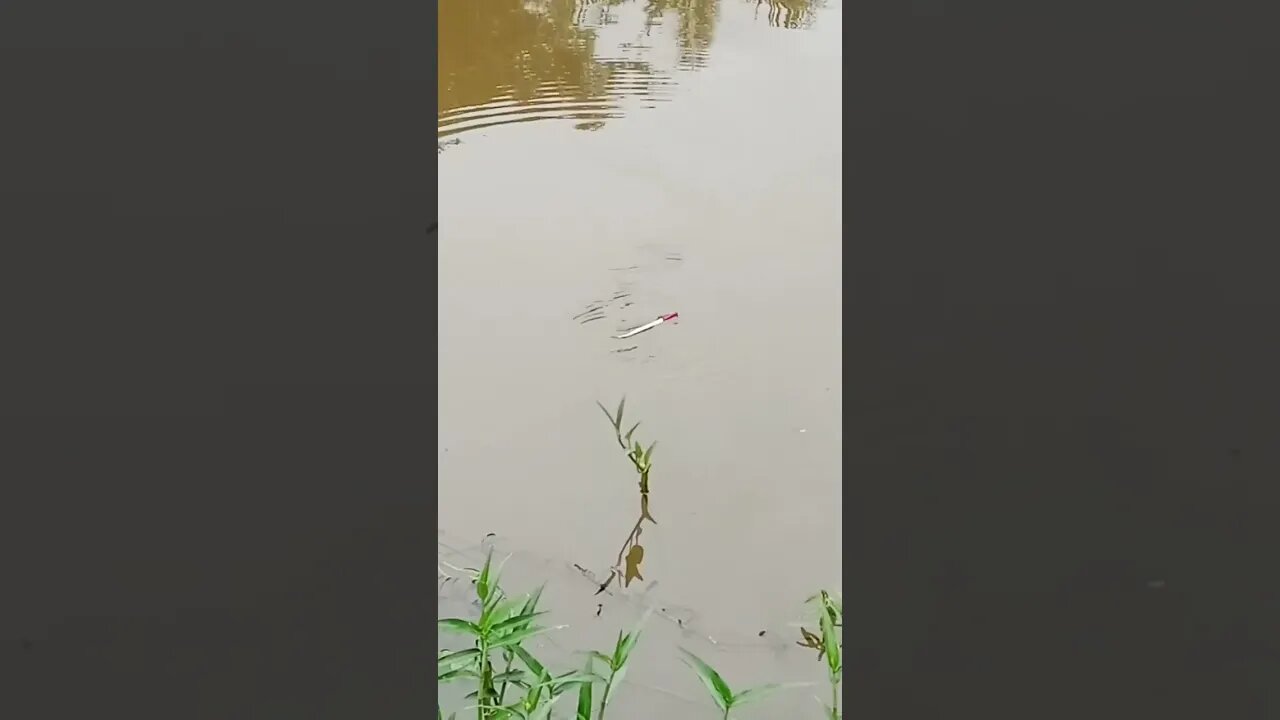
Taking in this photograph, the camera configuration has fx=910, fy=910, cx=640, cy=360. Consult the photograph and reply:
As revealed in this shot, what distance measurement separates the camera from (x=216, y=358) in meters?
0.20

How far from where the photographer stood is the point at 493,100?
4.72ft

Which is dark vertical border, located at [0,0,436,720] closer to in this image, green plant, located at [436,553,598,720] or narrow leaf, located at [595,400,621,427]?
green plant, located at [436,553,598,720]

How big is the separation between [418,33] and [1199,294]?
7.9 inches

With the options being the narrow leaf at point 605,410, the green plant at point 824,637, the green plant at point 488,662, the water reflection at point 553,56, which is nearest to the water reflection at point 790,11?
the water reflection at point 553,56

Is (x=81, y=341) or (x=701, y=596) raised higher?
(x=81, y=341)

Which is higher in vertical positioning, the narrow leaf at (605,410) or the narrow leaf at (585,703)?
the narrow leaf at (605,410)

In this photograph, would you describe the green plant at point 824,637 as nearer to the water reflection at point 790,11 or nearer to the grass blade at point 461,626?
the grass blade at point 461,626

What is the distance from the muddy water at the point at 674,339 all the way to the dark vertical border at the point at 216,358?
49.6 inches

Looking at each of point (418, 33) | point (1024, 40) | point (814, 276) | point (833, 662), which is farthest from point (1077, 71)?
point (814, 276)

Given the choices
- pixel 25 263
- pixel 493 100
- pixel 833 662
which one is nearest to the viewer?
pixel 25 263

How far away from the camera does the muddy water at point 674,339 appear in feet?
4.79

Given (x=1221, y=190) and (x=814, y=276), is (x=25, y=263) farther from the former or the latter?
(x=814, y=276)

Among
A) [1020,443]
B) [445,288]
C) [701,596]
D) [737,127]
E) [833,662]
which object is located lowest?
[701,596]

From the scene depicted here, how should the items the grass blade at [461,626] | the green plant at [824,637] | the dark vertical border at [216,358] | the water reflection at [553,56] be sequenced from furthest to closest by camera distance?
the water reflection at [553,56]
the green plant at [824,637]
the grass blade at [461,626]
the dark vertical border at [216,358]
